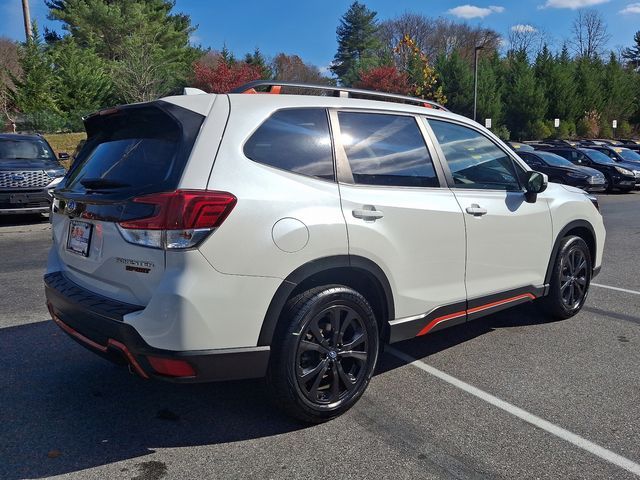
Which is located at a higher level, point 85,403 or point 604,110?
point 604,110

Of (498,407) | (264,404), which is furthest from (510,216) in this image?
(264,404)

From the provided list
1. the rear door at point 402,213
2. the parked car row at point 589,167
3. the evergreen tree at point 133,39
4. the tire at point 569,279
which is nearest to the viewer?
the rear door at point 402,213

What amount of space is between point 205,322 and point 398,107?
204cm

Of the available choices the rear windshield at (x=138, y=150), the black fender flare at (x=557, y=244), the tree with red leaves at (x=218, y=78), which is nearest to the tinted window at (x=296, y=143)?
the rear windshield at (x=138, y=150)

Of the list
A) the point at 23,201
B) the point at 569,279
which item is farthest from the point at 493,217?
the point at 23,201

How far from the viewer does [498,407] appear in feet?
11.4

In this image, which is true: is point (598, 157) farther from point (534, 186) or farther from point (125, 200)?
point (125, 200)

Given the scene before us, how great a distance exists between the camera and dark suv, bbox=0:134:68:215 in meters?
10.9

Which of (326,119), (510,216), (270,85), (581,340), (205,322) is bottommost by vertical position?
(581,340)

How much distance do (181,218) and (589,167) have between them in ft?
68.9

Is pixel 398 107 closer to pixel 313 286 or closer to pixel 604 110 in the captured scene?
pixel 313 286

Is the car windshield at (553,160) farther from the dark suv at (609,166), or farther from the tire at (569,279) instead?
the tire at (569,279)

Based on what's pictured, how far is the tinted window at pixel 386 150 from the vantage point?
3.47 metres

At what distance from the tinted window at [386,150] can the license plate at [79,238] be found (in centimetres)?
155
